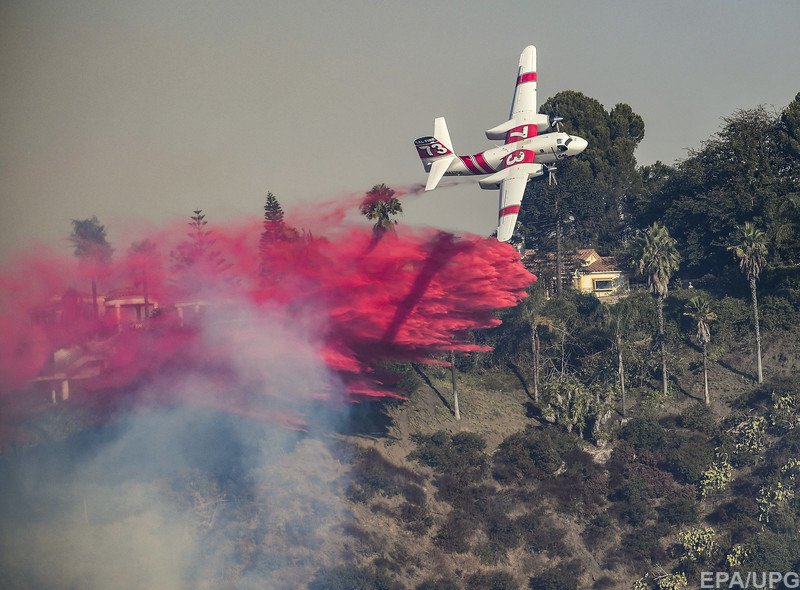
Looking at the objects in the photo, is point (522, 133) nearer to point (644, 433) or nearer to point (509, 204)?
point (509, 204)

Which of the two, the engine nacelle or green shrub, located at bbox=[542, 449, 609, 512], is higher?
the engine nacelle

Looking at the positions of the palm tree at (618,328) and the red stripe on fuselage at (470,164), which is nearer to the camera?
the red stripe on fuselage at (470,164)

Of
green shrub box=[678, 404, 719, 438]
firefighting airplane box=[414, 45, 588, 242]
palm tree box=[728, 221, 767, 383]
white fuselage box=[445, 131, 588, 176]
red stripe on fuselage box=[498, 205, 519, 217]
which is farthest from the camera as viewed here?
palm tree box=[728, 221, 767, 383]

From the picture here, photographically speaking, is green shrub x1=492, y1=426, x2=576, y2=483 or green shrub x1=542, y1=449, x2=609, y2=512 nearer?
green shrub x1=542, y1=449, x2=609, y2=512

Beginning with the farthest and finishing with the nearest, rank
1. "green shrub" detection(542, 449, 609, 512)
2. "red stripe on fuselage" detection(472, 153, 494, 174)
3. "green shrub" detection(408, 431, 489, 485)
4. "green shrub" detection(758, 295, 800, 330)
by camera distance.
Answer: "green shrub" detection(758, 295, 800, 330) → "green shrub" detection(408, 431, 489, 485) → "green shrub" detection(542, 449, 609, 512) → "red stripe on fuselage" detection(472, 153, 494, 174)

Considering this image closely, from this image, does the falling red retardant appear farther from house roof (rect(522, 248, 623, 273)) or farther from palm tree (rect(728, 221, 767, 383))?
house roof (rect(522, 248, 623, 273))

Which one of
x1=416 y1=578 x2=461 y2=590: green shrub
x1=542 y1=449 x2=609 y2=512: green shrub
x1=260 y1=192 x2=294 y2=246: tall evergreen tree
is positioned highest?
x1=260 y1=192 x2=294 y2=246: tall evergreen tree

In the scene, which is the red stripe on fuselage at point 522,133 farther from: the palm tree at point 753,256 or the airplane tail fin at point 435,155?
the palm tree at point 753,256

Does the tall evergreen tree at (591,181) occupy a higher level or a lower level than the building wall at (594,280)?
higher

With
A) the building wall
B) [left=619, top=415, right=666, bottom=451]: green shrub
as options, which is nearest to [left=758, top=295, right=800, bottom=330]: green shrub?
[left=619, top=415, right=666, bottom=451]: green shrub

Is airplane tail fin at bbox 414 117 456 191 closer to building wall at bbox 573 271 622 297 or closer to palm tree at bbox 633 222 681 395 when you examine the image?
palm tree at bbox 633 222 681 395

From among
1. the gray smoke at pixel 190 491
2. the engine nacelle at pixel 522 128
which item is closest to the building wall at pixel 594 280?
the engine nacelle at pixel 522 128
